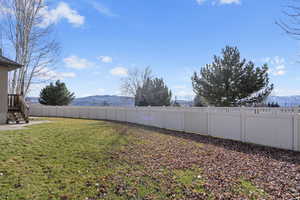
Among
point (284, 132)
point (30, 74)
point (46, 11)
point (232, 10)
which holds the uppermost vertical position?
point (46, 11)

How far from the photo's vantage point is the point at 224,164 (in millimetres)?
4891

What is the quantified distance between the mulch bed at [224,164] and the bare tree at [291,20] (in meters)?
→ 3.36

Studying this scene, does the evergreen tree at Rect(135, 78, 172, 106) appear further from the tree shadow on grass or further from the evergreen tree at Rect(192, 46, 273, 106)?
the tree shadow on grass

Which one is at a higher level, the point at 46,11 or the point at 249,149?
the point at 46,11

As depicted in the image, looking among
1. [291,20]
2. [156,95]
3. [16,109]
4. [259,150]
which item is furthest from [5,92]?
[156,95]

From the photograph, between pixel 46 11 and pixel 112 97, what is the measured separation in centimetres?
2831

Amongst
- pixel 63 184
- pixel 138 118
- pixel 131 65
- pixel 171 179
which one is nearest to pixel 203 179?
pixel 171 179

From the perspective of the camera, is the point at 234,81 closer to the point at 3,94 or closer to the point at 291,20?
the point at 291,20

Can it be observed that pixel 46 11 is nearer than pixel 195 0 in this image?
No

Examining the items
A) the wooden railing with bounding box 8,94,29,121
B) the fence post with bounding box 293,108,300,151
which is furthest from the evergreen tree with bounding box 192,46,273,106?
the wooden railing with bounding box 8,94,29,121

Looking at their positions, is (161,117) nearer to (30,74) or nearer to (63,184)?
(63,184)

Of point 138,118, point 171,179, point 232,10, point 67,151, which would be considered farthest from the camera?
point 138,118

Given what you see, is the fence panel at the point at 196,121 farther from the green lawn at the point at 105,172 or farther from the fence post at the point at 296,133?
the fence post at the point at 296,133

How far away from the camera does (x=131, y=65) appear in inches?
1674
